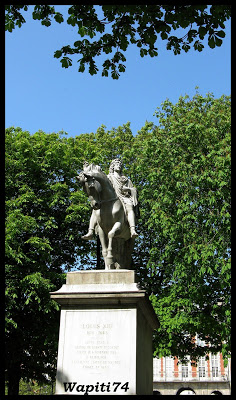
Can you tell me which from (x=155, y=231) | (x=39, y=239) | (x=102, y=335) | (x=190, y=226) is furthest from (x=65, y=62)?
(x=155, y=231)

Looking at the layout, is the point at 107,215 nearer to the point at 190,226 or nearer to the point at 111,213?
the point at 111,213

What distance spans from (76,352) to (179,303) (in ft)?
33.4

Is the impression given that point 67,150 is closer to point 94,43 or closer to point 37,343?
point 37,343

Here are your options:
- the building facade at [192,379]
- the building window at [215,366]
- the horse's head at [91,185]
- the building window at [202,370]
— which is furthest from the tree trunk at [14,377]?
the building window at [202,370]

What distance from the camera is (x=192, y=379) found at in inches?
2185

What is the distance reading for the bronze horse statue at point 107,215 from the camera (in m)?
8.93

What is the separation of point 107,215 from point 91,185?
32.6 inches

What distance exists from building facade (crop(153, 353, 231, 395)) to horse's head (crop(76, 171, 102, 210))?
49553mm

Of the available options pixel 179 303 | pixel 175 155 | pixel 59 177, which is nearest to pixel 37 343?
pixel 179 303

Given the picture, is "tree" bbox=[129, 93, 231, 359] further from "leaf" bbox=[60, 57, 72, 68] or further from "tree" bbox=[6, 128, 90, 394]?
"leaf" bbox=[60, 57, 72, 68]

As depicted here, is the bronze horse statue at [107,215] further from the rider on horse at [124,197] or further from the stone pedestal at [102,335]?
the stone pedestal at [102,335]

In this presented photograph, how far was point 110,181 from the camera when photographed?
9.56 metres

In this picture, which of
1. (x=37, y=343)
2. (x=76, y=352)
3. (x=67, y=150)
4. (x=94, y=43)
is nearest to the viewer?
(x=94, y=43)

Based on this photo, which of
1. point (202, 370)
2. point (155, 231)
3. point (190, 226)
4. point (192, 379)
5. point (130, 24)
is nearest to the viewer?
point (130, 24)
